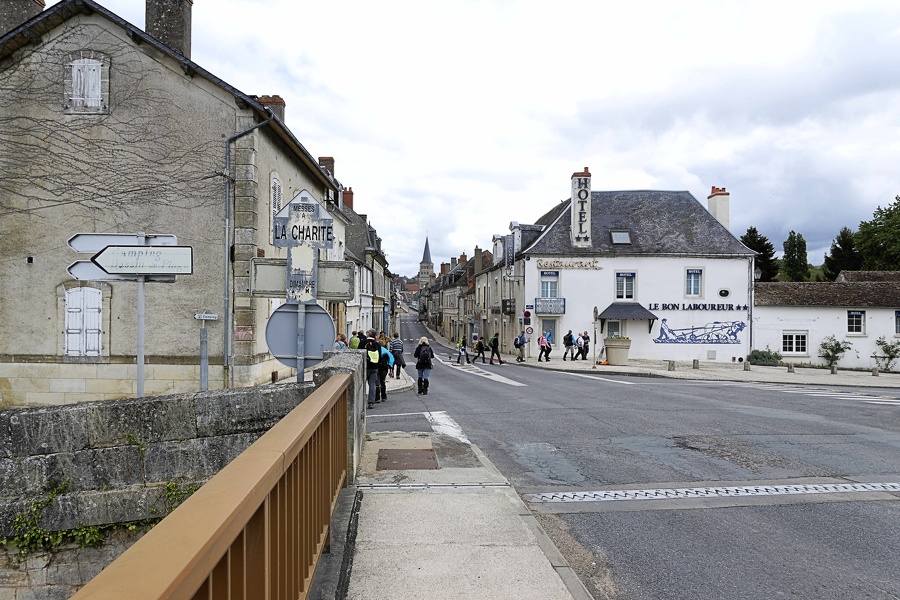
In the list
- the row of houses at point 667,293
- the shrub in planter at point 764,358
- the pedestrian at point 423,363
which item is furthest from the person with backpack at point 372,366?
the shrub in planter at point 764,358

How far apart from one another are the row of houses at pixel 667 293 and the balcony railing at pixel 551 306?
0.17 feet

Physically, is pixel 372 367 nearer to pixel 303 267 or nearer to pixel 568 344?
pixel 303 267

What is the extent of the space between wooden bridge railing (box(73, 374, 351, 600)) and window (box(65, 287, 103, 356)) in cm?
1154

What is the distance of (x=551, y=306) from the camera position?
33156 millimetres

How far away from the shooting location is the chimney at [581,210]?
108ft

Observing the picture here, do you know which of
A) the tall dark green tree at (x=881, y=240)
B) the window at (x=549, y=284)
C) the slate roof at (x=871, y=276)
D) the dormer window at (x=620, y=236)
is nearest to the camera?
the window at (x=549, y=284)

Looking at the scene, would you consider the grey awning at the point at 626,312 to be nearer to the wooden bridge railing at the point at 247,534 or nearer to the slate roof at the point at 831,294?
the slate roof at the point at 831,294

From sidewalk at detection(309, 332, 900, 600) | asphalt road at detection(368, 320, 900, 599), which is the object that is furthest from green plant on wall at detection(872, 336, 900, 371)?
sidewalk at detection(309, 332, 900, 600)

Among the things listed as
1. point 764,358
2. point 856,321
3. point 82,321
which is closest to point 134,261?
point 82,321

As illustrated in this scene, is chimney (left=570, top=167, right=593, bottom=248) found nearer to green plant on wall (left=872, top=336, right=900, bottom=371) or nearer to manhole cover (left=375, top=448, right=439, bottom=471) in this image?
green plant on wall (left=872, top=336, right=900, bottom=371)

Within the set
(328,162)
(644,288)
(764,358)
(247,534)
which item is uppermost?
(328,162)

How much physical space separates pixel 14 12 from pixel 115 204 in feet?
20.9

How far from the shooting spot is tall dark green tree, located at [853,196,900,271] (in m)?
53.2

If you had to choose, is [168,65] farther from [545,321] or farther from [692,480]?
Answer: [545,321]
